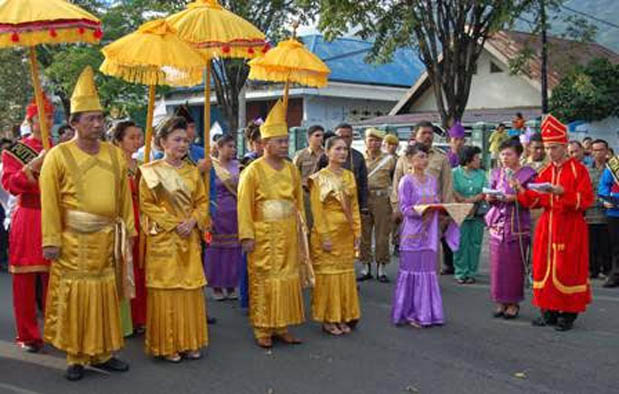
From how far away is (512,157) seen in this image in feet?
22.7

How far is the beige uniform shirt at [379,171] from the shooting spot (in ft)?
30.8

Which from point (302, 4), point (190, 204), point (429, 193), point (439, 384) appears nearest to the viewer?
point (439, 384)

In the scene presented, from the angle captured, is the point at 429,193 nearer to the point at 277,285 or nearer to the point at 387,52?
the point at 277,285

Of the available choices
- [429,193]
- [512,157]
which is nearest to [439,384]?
[429,193]

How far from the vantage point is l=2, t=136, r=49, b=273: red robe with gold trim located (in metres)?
5.74

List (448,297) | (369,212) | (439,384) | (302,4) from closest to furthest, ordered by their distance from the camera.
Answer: (439,384) < (448,297) < (369,212) < (302,4)

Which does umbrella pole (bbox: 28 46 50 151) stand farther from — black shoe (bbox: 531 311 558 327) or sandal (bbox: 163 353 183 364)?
black shoe (bbox: 531 311 558 327)

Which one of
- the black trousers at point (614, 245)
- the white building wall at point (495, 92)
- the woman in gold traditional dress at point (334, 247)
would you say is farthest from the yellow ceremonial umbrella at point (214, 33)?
the white building wall at point (495, 92)

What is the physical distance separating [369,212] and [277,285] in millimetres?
3645

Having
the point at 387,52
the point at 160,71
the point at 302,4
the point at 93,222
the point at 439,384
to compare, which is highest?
the point at 302,4

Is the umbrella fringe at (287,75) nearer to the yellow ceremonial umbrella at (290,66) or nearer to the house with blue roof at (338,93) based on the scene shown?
the yellow ceremonial umbrella at (290,66)

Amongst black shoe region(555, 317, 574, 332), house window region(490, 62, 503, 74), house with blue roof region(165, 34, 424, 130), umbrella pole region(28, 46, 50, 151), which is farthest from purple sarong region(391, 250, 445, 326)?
house with blue roof region(165, 34, 424, 130)

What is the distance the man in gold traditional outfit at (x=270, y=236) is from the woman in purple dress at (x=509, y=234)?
6.87 feet

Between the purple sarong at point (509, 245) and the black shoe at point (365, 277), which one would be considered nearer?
the purple sarong at point (509, 245)
